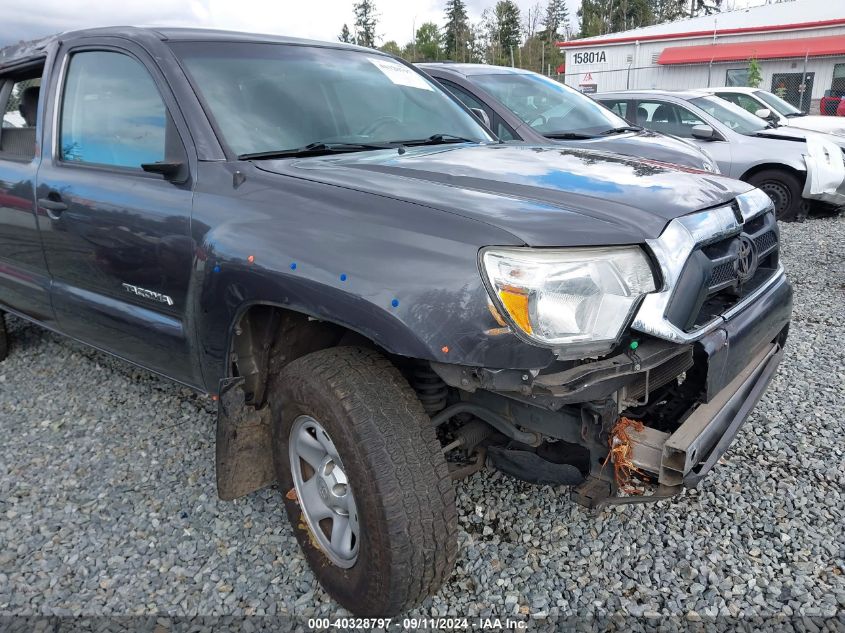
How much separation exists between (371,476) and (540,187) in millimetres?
1052

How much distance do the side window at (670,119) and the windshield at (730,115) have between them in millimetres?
300

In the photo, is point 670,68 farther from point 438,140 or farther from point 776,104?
point 438,140

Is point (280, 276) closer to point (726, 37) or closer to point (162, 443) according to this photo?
point (162, 443)

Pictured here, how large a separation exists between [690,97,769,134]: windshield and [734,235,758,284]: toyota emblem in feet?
23.2

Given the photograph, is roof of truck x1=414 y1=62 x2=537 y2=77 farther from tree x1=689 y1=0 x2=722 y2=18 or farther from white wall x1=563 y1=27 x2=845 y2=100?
tree x1=689 y1=0 x2=722 y2=18

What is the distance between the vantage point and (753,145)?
8.02 meters

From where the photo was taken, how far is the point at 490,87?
5.84 m

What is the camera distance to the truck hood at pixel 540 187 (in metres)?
1.83

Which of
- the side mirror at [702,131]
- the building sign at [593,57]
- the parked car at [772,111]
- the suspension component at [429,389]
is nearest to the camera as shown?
the suspension component at [429,389]

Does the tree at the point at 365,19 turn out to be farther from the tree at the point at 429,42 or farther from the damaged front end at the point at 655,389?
the damaged front end at the point at 655,389

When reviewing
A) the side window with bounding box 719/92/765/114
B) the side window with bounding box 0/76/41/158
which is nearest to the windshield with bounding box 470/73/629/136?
the side window with bounding box 0/76/41/158

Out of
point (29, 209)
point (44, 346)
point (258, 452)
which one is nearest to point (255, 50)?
point (29, 209)

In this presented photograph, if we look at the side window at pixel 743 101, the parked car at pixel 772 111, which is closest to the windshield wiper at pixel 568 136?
the parked car at pixel 772 111

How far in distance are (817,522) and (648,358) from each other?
4.38 feet
